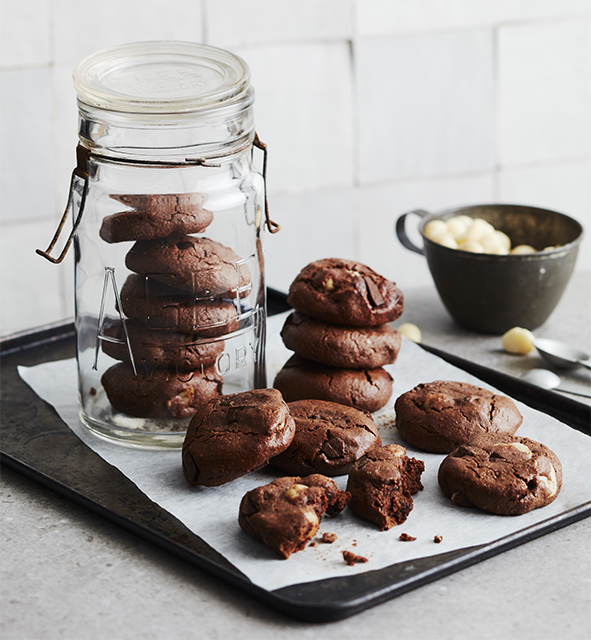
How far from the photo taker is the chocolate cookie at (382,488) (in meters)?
0.89

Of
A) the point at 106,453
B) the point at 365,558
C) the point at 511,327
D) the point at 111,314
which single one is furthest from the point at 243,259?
the point at 511,327

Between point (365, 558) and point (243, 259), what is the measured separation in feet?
1.44

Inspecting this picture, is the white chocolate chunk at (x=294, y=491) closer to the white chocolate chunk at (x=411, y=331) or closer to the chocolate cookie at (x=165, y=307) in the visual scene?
the chocolate cookie at (x=165, y=307)

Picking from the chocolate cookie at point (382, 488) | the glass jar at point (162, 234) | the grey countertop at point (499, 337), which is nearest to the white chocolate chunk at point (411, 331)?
the grey countertop at point (499, 337)

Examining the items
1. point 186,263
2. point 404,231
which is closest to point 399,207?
point 404,231

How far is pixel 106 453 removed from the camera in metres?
1.06

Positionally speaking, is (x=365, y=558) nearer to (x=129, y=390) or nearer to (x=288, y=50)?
(x=129, y=390)

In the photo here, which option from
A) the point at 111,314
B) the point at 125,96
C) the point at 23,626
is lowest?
the point at 23,626

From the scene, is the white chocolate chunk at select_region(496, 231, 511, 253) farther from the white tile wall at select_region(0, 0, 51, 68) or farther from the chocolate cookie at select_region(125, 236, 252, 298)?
the white tile wall at select_region(0, 0, 51, 68)

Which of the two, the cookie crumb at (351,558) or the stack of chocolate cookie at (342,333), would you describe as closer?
the cookie crumb at (351,558)

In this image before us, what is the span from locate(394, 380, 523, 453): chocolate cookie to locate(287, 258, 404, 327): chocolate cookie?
0.12 m

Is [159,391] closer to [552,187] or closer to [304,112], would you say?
[304,112]

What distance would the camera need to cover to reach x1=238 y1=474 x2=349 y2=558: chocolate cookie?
835 millimetres

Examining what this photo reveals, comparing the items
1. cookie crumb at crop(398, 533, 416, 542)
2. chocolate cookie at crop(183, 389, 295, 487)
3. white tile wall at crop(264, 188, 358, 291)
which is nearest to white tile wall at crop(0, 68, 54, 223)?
white tile wall at crop(264, 188, 358, 291)
